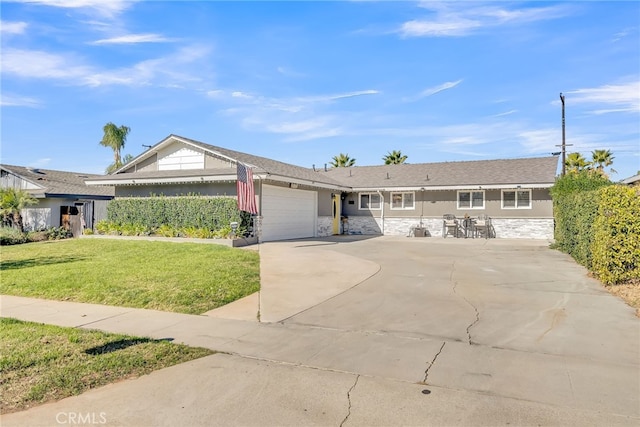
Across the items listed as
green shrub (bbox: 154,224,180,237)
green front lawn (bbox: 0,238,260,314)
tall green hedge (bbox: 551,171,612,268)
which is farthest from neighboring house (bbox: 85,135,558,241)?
tall green hedge (bbox: 551,171,612,268)

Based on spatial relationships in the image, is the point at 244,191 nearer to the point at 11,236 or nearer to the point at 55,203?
the point at 11,236

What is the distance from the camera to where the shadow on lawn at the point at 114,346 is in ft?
15.6

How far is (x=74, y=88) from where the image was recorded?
50.7 ft

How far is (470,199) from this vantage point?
24188mm

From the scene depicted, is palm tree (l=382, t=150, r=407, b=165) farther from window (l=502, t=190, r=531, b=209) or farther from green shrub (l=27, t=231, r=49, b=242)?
green shrub (l=27, t=231, r=49, b=242)

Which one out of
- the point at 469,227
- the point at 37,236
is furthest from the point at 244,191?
the point at 469,227

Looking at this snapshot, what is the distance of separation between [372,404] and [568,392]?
1.96 meters

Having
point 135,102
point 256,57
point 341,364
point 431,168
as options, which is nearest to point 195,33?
point 256,57

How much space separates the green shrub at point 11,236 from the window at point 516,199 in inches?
1063

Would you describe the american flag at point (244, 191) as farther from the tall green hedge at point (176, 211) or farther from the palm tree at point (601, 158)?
the palm tree at point (601, 158)

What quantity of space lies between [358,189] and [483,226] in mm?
8237

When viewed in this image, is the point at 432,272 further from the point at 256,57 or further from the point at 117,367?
the point at 256,57

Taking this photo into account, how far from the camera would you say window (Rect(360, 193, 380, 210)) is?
87.4ft

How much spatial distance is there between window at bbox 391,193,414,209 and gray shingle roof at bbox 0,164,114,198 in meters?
18.7
